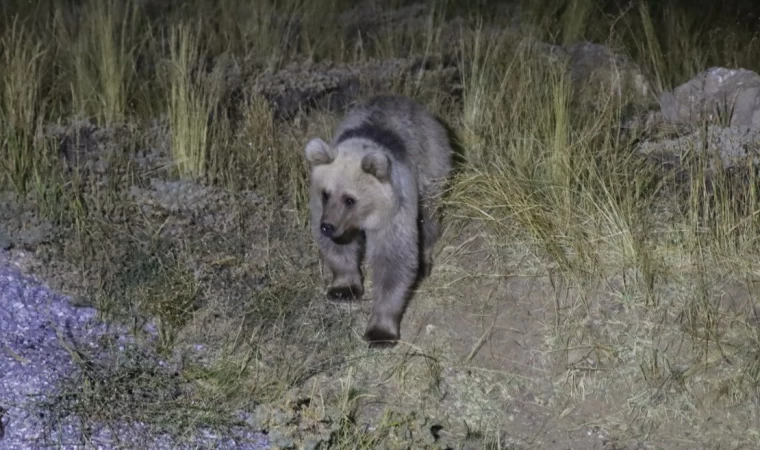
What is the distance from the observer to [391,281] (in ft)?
19.2

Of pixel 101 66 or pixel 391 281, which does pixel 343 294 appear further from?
pixel 101 66

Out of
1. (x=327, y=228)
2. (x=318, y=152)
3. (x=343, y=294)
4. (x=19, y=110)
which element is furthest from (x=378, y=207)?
(x=19, y=110)

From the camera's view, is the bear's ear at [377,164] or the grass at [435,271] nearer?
the grass at [435,271]

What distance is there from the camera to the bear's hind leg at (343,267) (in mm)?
6090

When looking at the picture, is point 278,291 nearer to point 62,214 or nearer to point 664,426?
point 62,214

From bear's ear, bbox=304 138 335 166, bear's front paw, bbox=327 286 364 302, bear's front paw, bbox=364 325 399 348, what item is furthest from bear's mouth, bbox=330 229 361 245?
bear's front paw, bbox=364 325 399 348

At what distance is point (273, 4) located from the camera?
9406 mm

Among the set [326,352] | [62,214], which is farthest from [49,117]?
[326,352]

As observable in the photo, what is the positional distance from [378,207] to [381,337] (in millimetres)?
710

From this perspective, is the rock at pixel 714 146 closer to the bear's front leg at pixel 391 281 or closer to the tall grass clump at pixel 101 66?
the bear's front leg at pixel 391 281

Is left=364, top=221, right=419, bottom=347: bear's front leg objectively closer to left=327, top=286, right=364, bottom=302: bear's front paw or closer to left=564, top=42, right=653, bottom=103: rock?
left=327, top=286, right=364, bottom=302: bear's front paw

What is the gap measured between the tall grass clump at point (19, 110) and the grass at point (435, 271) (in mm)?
19

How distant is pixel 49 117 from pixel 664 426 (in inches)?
185

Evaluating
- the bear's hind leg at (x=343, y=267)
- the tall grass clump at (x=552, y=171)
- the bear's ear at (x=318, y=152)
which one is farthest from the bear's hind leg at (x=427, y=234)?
the bear's ear at (x=318, y=152)
